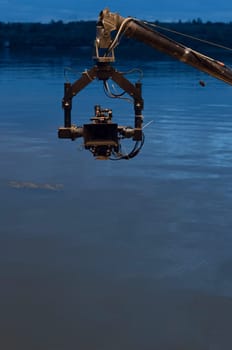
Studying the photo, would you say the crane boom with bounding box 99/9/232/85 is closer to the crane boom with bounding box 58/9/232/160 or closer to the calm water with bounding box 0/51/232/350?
the crane boom with bounding box 58/9/232/160

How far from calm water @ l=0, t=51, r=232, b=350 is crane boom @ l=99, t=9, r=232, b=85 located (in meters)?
5.19

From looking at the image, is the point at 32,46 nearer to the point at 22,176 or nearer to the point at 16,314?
the point at 22,176

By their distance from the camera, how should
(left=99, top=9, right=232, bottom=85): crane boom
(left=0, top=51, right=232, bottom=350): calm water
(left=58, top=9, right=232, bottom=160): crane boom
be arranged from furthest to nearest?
(left=0, top=51, right=232, bottom=350): calm water → (left=99, top=9, right=232, bottom=85): crane boom → (left=58, top=9, right=232, bottom=160): crane boom

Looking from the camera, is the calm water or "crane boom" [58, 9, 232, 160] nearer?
"crane boom" [58, 9, 232, 160]

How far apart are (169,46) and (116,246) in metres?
8.80

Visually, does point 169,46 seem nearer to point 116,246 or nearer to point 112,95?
point 112,95

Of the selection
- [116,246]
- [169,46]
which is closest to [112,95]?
[169,46]

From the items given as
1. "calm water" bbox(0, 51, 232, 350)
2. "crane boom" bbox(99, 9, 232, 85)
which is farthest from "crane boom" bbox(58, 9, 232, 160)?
"calm water" bbox(0, 51, 232, 350)

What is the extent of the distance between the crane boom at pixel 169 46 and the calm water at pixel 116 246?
17.0 ft

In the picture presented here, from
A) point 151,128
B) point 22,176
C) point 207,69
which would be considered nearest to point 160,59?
point 151,128

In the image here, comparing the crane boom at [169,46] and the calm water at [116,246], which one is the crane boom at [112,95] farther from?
the calm water at [116,246]

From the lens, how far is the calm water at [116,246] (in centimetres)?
1398

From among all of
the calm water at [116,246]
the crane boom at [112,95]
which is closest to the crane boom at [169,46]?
the crane boom at [112,95]

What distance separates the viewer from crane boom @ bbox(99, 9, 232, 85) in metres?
9.68
